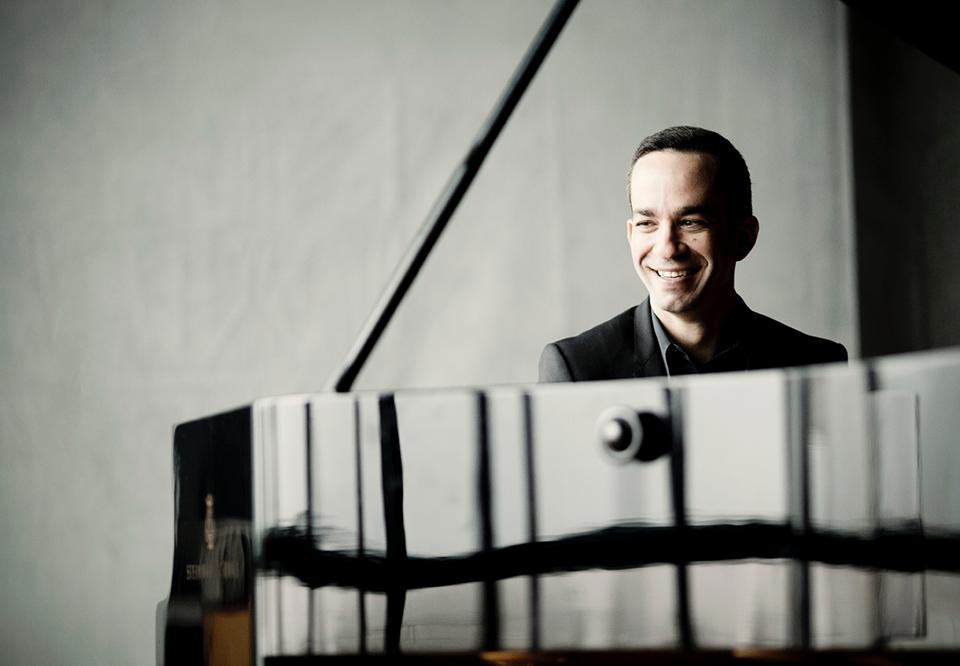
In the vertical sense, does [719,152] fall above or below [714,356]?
above

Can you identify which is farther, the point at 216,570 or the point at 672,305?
the point at 672,305

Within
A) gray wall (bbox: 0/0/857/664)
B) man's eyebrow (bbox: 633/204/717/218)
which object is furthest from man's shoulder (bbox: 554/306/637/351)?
gray wall (bbox: 0/0/857/664)

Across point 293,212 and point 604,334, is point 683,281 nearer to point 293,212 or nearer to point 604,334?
point 604,334

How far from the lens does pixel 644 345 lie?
1.18 metres

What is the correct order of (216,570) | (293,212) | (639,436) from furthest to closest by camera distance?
1. (293,212)
2. (216,570)
3. (639,436)

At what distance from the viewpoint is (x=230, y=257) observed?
86.4 inches

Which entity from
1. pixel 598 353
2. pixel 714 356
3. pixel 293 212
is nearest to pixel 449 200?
pixel 598 353

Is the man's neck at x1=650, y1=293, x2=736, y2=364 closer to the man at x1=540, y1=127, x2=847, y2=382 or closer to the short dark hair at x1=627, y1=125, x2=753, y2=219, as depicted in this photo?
the man at x1=540, y1=127, x2=847, y2=382

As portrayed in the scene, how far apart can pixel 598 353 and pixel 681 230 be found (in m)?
0.18

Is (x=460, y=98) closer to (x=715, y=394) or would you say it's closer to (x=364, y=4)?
(x=364, y=4)

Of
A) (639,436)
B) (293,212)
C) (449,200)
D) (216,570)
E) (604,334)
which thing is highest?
(293,212)

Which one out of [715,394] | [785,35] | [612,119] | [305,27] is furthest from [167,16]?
[715,394]

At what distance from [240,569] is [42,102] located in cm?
180

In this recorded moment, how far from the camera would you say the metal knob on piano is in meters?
0.61
